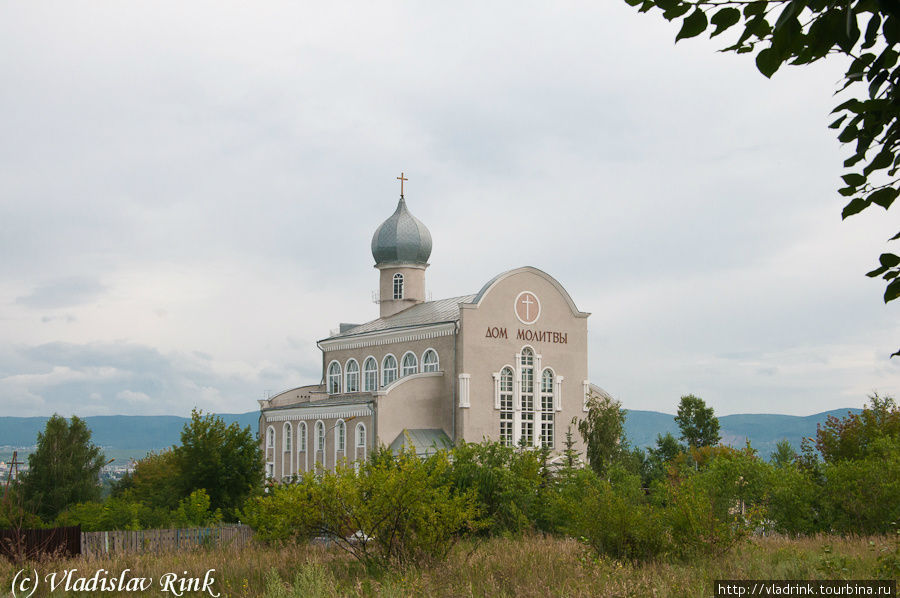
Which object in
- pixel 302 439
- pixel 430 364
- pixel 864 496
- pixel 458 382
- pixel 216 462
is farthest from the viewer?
pixel 302 439

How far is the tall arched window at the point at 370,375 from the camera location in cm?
5250

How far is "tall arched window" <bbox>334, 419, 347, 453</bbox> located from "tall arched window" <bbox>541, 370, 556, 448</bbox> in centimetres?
1019

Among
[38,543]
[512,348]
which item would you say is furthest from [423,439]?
[38,543]

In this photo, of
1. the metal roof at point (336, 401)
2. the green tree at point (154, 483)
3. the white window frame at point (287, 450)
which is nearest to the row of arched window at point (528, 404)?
the metal roof at point (336, 401)

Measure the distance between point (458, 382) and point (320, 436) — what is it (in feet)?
29.1

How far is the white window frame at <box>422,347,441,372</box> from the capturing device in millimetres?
47906

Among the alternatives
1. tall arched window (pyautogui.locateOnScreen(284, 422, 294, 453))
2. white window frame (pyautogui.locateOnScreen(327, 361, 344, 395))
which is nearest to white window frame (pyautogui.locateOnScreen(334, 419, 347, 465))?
tall arched window (pyautogui.locateOnScreen(284, 422, 294, 453))

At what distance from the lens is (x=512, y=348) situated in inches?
1886

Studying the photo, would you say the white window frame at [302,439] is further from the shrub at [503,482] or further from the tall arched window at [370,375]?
the shrub at [503,482]

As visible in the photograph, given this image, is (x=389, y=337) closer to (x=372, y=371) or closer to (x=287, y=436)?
(x=372, y=371)

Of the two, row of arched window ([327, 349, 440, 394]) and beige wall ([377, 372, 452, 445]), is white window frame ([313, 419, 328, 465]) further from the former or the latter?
beige wall ([377, 372, 452, 445])

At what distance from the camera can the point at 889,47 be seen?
4.40m

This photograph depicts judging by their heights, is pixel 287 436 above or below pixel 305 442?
above

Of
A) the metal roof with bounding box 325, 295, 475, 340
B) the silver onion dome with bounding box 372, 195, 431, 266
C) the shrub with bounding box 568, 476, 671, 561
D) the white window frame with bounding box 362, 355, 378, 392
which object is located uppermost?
the silver onion dome with bounding box 372, 195, 431, 266
